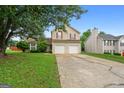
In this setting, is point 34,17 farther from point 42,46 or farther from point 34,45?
point 42,46

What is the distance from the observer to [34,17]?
7.60 m

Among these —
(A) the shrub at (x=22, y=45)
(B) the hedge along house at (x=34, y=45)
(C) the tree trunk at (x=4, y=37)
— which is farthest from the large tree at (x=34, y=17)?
(B) the hedge along house at (x=34, y=45)

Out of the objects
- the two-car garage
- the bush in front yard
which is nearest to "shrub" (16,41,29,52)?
the bush in front yard

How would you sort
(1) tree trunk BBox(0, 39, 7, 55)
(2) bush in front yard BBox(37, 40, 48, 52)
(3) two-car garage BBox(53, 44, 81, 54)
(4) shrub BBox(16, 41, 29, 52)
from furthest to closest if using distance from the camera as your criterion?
(2) bush in front yard BBox(37, 40, 48, 52) → (3) two-car garage BBox(53, 44, 81, 54) → (1) tree trunk BBox(0, 39, 7, 55) → (4) shrub BBox(16, 41, 29, 52)

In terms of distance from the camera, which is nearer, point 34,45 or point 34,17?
point 34,17

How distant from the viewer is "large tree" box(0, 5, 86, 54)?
7156mm

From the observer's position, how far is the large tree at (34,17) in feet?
23.5

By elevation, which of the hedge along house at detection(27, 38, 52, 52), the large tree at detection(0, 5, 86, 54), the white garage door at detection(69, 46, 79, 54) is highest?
the large tree at detection(0, 5, 86, 54)

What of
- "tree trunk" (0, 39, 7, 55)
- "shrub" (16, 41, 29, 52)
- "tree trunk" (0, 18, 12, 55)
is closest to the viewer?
"shrub" (16, 41, 29, 52)

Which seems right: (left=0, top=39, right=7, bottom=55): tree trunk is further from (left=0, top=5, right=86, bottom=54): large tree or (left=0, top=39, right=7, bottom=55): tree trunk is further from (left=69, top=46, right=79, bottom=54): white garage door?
(left=69, top=46, right=79, bottom=54): white garage door

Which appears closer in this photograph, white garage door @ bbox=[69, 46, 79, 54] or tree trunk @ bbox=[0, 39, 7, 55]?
tree trunk @ bbox=[0, 39, 7, 55]

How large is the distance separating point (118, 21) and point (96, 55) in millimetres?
4798

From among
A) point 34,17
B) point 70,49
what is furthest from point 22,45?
point 70,49

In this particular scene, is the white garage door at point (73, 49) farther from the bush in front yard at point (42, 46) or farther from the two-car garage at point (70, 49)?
the bush in front yard at point (42, 46)
